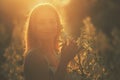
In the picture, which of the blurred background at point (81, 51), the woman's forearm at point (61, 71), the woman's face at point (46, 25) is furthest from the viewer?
the blurred background at point (81, 51)

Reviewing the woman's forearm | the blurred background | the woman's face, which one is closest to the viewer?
the woman's forearm

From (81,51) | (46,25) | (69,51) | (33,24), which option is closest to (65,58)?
(69,51)

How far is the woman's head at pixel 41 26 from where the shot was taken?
19.7 ft

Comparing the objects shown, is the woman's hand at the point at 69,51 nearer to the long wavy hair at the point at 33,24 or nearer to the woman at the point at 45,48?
the woman at the point at 45,48

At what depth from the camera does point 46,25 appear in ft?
19.7

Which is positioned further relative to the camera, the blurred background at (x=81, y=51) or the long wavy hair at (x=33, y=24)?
the blurred background at (x=81, y=51)

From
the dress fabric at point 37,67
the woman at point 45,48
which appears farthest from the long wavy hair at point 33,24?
the dress fabric at point 37,67

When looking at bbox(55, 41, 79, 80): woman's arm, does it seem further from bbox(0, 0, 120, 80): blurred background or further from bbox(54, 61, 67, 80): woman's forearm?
bbox(0, 0, 120, 80): blurred background

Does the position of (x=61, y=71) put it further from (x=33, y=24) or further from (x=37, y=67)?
(x=33, y=24)

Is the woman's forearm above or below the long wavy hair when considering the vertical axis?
below

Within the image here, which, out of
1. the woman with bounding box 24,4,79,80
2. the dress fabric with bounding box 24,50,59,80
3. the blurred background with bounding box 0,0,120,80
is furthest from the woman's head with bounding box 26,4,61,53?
the blurred background with bounding box 0,0,120,80

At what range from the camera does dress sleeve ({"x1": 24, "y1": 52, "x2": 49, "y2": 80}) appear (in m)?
5.66

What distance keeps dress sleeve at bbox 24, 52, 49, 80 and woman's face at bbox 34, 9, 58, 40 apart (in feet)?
1.08

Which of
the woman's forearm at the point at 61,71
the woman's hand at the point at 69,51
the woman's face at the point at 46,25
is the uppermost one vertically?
the woman's face at the point at 46,25
